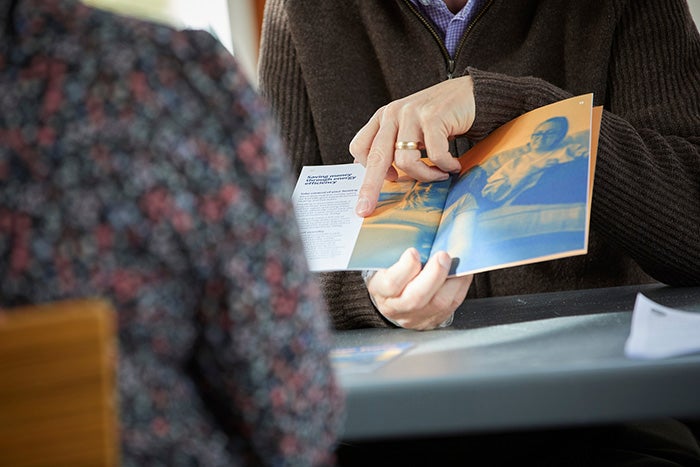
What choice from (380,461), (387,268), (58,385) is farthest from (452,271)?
(58,385)

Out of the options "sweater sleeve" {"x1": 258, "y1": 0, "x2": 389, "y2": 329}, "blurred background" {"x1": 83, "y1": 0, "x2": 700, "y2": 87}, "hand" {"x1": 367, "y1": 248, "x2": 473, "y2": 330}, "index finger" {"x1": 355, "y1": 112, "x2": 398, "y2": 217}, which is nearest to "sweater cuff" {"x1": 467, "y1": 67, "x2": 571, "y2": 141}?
"index finger" {"x1": 355, "y1": 112, "x2": 398, "y2": 217}

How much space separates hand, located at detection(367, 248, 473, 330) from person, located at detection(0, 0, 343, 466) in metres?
0.46

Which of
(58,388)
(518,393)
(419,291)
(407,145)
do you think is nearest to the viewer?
(58,388)

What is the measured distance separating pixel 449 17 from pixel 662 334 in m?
0.96

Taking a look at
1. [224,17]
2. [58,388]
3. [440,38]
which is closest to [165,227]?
[58,388]

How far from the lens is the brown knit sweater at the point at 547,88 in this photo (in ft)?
3.76

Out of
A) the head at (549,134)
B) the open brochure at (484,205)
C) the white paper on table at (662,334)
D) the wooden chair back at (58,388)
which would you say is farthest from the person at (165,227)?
the head at (549,134)

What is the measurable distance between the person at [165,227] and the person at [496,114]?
481 mm

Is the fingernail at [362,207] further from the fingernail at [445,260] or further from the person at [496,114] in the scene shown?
the fingernail at [445,260]

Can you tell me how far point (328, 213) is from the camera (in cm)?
109

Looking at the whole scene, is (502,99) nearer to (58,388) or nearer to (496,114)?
(496,114)

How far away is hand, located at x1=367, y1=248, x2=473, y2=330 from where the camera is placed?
970mm

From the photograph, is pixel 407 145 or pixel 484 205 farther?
pixel 407 145

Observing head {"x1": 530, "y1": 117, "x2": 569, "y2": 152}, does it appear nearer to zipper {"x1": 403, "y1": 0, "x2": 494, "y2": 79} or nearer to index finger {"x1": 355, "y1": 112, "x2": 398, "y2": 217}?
index finger {"x1": 355, "y1": 112, "x2": 398, "y2": 217}
